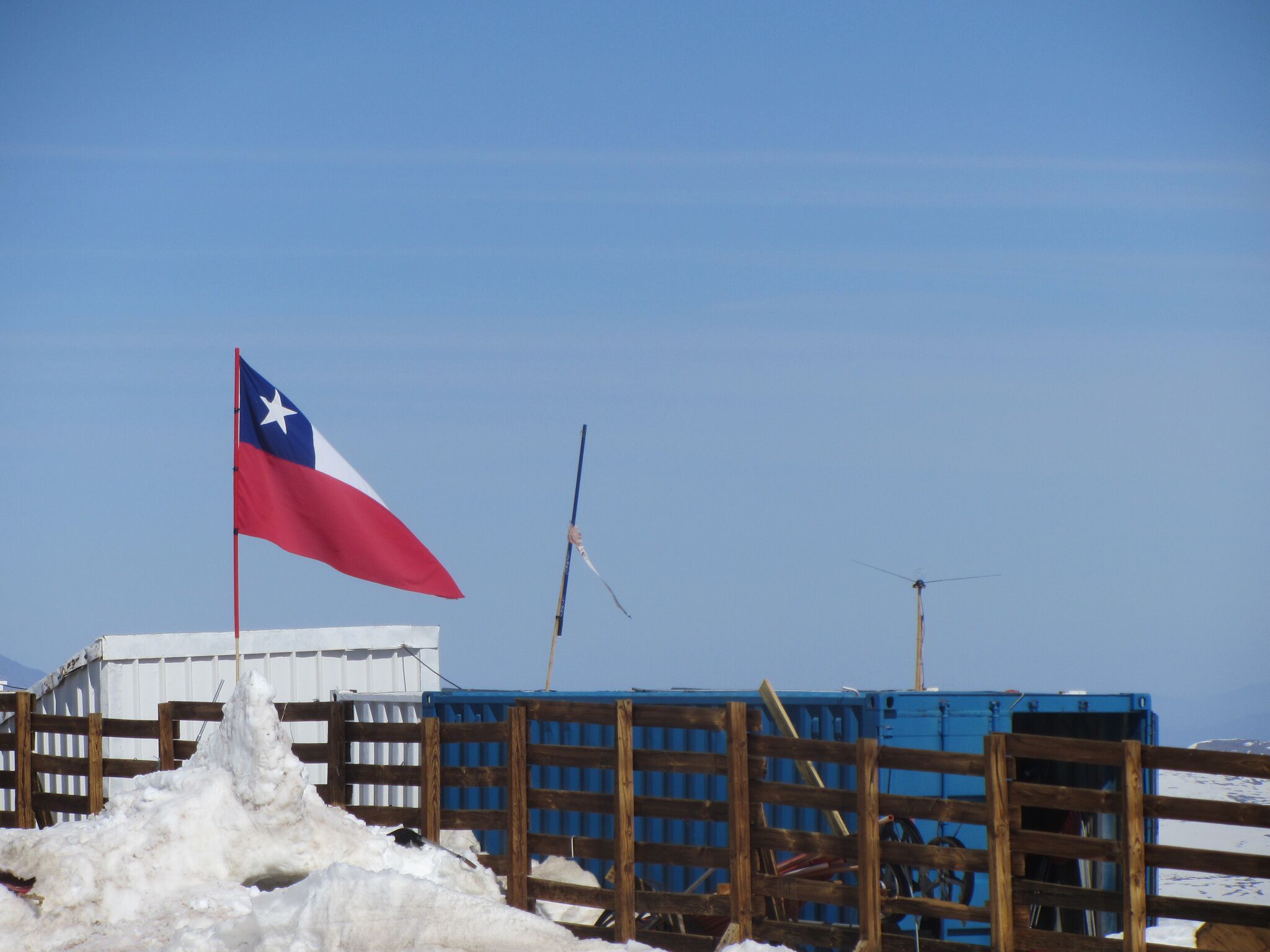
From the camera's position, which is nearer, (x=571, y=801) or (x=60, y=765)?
(x=571, y=801)

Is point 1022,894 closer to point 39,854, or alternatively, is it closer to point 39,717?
point 39,854

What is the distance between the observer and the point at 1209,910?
7816 mm

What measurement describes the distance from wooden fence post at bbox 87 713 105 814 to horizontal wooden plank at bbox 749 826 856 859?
257 inches

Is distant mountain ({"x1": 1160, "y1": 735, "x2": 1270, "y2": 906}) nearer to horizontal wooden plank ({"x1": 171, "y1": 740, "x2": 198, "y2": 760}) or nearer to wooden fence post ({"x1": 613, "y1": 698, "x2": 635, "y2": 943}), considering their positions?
wooden fence post ({"x1": 613, "y1": 698, "x2": 635, "y2": 943})

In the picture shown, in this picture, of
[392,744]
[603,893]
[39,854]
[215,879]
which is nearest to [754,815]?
[603,893]

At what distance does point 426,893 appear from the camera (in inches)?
340

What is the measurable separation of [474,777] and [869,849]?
345 centimetres

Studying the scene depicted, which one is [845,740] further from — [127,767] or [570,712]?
[127,767]

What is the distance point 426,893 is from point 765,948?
2.06 metres

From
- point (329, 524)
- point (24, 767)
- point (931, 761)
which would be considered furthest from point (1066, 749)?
point (24, 767)

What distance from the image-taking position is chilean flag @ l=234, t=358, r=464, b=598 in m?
11.7

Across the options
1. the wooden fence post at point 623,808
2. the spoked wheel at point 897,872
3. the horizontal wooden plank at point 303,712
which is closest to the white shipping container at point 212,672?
the horizontal wooden plank at point 303,712

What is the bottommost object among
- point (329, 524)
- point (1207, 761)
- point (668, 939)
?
point (668, 939)

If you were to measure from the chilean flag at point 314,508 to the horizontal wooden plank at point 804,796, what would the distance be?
3.40 metres
